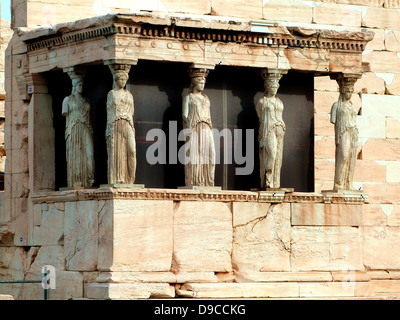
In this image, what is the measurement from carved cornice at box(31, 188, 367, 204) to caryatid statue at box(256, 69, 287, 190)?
0.24 m

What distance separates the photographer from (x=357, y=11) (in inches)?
817

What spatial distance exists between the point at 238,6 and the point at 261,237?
127 inches

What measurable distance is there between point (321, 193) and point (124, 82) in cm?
318

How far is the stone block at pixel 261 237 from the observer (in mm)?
18531

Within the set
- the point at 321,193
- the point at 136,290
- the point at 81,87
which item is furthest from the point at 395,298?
the point at 81,87

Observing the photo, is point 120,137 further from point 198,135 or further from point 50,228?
point 50,228

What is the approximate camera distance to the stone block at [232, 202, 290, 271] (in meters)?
18.5

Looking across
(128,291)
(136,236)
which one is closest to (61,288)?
(128,291)

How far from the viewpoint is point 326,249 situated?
62.4 feet

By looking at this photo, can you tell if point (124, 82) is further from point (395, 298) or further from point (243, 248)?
point (395, 298)

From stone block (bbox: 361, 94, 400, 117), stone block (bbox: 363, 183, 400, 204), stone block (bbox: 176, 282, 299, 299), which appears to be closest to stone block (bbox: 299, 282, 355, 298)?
stone block (bbox: 176, 282, 299, 299)

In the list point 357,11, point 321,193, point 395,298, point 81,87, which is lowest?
point 395,298

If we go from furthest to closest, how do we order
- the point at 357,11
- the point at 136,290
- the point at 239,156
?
the point at 357,11
the point at 239,156
the point at 136,290

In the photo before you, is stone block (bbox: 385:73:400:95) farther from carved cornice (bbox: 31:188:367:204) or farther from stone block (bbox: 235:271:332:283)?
stone block (bbox: 235:271:332:283)
